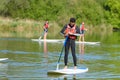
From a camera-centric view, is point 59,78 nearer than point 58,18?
Yes

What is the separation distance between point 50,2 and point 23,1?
474 centimetres

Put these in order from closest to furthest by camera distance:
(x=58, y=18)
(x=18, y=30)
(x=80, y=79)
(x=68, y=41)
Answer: (x=80, y=79)
(x=68, y=41)
(x=18, y=30)
(x=58, y=18)

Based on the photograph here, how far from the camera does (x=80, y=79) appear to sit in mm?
13594

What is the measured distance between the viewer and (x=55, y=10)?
7338cm

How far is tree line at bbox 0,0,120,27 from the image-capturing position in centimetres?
7181

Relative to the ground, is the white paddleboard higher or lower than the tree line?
lower

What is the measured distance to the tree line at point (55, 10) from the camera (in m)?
71.8

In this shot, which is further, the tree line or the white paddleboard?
the tree line

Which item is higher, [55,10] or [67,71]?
[55,10]

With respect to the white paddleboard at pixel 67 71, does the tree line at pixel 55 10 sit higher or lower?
higher

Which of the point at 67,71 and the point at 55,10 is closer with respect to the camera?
the point at 67,71

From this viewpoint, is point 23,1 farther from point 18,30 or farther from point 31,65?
point 31,65

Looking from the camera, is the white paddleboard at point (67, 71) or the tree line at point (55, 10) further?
the tree line at point (55, 10)

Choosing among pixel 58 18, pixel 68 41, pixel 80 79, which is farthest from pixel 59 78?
pixel 58 18
